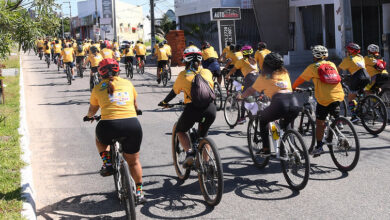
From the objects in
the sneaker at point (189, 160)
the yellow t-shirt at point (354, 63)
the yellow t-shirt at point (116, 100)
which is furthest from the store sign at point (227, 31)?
the yellow t-shirt at point (116, 100)

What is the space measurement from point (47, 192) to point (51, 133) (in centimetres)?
454

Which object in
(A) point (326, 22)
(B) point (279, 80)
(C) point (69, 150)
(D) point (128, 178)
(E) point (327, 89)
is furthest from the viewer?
(A) point (326, 22)

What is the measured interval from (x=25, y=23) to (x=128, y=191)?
4.11 metres

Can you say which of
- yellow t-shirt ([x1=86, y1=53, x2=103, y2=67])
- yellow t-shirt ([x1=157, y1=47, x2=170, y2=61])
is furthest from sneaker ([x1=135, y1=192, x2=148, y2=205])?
yellow t-shirt ([x1=157, y1=47, x2=170, y2=61])

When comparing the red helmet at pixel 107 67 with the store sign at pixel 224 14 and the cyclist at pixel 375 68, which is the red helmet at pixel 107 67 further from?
the store sign at pixel 224 14

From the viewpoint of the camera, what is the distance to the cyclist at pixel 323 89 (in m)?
7.06

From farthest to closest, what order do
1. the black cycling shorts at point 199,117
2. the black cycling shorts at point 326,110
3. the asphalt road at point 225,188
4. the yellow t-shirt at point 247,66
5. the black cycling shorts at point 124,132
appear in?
1. the yellow t-shirt at point 247,66
2. the black cycling shorts at point 326,110
3. the black cycling shorts at point 199,117
4. the asphalt road at point 225,188
5. the black cycling shorts at point 124,132

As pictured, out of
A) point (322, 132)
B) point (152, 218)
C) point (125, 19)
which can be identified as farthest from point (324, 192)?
point (125, 19)

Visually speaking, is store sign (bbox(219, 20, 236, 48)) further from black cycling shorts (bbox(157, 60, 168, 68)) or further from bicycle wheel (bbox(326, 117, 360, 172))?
bicycle wheel (bbox(326, 117, 360, 172))

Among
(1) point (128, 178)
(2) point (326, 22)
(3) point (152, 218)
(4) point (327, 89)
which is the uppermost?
(2) point (326, 22)

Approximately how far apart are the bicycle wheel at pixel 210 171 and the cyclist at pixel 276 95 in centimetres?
122

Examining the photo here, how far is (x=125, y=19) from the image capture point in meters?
78.2

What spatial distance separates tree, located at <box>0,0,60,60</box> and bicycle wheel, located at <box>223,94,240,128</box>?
4.41m

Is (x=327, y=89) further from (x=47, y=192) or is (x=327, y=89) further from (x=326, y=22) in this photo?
(x=326, y=22)
